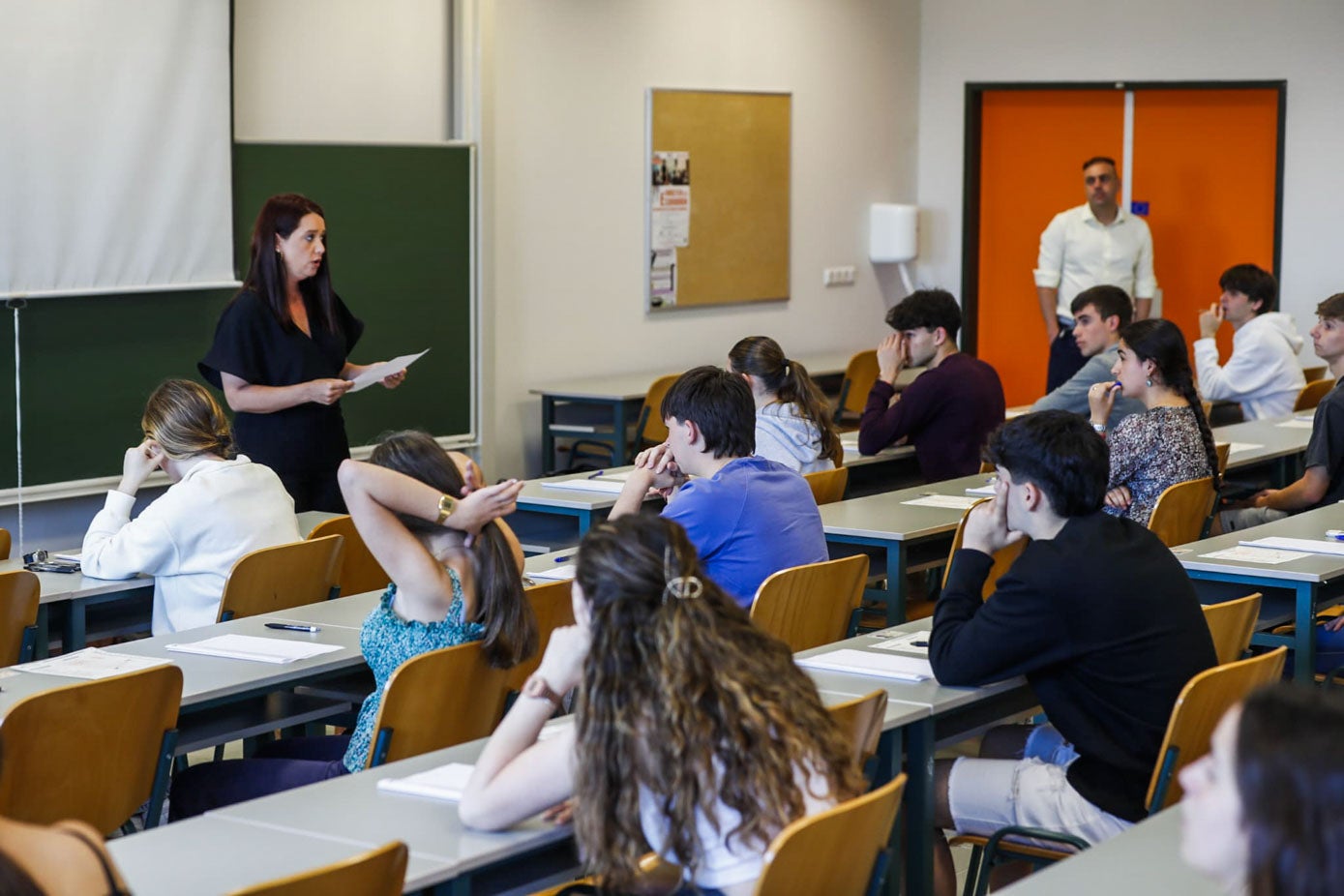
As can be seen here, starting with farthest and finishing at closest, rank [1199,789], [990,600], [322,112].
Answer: [322,112] < [990,600] < [1199,789]

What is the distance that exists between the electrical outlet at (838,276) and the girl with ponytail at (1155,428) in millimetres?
4939

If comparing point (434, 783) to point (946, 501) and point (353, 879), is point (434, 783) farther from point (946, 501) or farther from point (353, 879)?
point (946, 501)

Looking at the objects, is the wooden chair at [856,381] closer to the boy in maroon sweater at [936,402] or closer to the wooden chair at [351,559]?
the boy in maroon sweater at [936,402]

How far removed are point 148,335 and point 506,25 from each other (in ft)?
7.76

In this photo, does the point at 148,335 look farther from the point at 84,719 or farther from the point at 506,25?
the point at 84,719

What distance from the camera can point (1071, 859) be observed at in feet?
7.32

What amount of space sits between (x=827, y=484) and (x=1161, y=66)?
564cm

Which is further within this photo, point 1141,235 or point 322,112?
point 1141,235

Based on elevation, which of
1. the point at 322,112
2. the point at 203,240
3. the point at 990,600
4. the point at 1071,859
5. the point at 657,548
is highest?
the point at 322,112

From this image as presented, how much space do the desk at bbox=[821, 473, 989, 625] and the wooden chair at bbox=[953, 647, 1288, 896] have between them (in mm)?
1739

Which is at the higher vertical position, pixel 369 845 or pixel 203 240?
pixel 203 240

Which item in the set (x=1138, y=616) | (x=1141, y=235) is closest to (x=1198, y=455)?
(x=1138, y=616)

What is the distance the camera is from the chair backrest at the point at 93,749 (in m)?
2.74

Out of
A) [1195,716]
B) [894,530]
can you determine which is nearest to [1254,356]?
[894,530]
